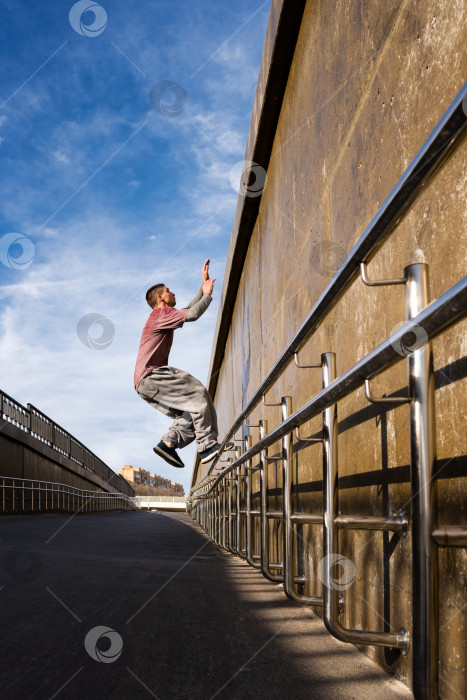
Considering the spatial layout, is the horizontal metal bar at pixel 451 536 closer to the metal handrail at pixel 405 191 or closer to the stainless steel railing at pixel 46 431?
the metal handrail at pixel 405 191

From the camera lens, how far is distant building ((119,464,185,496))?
277 ft

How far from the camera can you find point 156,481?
95.7 meters

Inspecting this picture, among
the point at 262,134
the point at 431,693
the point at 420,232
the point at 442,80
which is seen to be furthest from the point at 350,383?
the point at 262,134

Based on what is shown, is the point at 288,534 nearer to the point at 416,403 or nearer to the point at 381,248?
the point at 381,248

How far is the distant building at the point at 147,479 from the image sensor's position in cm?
8431

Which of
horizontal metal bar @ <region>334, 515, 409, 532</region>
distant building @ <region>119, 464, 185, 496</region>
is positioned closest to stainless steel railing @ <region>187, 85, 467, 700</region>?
horizontal metal bar @ <region>334, 515, 409, 532</region>

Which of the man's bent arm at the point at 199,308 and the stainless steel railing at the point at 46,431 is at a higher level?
the man's bent arm at the point at 199,308

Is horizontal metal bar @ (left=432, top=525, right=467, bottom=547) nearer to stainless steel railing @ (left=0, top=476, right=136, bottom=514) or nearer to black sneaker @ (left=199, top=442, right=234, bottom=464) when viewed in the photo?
black sneaker @ (left=199, top=442, right=234, bottom=464)

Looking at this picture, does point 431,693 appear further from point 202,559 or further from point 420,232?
point 202,559

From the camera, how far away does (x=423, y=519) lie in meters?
1.22

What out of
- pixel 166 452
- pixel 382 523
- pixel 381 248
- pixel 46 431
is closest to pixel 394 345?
pixel 382 523

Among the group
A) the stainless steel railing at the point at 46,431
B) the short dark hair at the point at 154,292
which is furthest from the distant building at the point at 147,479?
the short dark hair at the point at 154,292

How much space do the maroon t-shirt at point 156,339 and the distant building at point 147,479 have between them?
75.1 meters

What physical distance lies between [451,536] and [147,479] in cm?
9239
